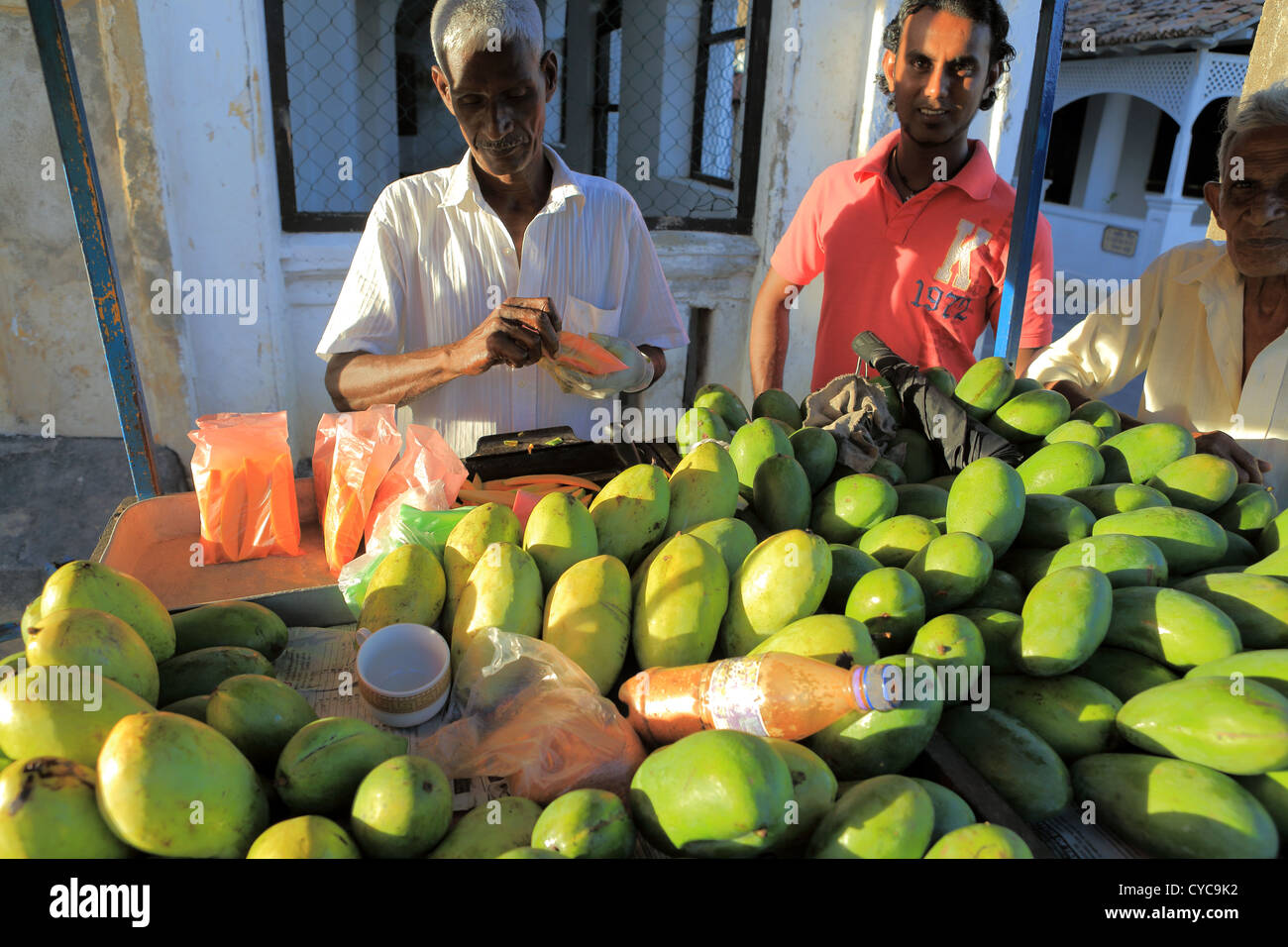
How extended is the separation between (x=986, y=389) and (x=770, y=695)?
4.14 feet

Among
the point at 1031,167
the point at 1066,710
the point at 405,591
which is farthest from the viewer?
the point at 1031,167

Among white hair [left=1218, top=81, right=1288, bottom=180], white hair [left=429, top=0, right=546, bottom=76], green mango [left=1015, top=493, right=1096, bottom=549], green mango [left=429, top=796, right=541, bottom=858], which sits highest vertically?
white hair [left=429, top=0, right=546, bottom=76]

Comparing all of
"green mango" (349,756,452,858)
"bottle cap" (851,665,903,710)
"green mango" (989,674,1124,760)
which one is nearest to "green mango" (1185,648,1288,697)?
"green mango" (989,674,1124,760)

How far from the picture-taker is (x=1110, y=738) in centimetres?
117

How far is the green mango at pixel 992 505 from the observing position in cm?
147

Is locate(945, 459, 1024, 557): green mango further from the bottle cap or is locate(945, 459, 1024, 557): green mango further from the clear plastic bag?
the clear plastic bag

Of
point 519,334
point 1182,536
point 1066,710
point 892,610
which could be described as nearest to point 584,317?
point 519,334

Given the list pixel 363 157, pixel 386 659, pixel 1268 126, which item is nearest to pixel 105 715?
pixel 386 659

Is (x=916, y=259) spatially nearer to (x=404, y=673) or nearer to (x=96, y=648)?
(x=404, y=673)

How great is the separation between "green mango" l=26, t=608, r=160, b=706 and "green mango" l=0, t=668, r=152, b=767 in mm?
26

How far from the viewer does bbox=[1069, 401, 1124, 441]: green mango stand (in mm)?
2012

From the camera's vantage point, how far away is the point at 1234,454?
1.93 meters

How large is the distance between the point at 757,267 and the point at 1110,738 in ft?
15.6
